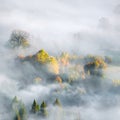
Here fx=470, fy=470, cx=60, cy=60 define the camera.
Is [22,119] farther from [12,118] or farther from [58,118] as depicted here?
[58,118]

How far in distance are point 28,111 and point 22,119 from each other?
10135 millimetres

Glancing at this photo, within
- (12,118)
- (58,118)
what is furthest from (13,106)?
(58,118)

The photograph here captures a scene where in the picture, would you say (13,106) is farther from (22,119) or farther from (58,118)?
(58,118)

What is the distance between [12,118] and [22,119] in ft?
13.3

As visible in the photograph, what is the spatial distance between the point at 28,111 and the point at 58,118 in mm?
13032

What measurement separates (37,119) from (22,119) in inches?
253

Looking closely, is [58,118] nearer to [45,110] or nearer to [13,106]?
[45,110]

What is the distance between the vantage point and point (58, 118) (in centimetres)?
19912

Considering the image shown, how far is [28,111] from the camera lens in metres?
198

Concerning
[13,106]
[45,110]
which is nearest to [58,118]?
[45,110]

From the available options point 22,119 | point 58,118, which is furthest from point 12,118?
point 58,118

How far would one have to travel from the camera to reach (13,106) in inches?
7589

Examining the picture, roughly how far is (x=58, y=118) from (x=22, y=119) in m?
17.8

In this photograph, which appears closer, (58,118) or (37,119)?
(37,119)
